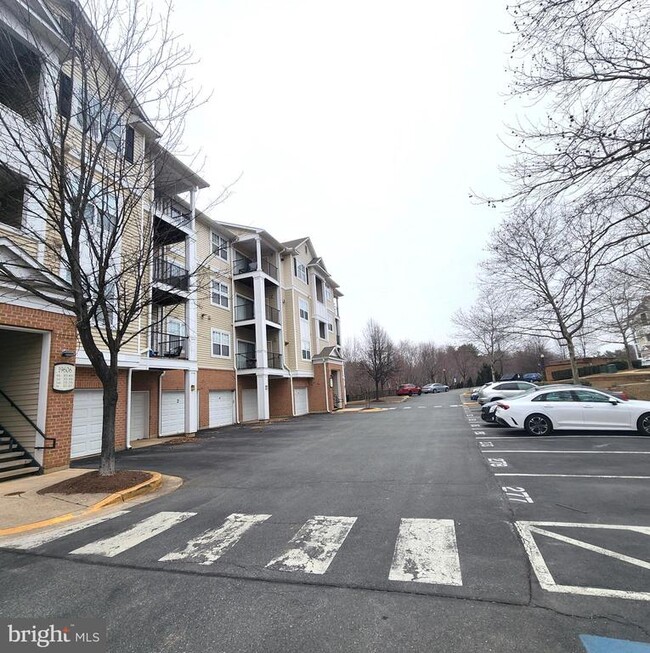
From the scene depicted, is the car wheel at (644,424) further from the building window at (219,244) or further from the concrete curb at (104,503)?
the building window at (219,244)

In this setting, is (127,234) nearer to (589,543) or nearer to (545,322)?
(589,543)

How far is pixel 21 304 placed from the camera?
9.09 metres

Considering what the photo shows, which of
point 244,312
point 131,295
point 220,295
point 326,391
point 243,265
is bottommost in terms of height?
point 326,391

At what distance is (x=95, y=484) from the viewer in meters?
7.39

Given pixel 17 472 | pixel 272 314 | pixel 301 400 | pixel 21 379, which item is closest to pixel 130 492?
pixel 17 472

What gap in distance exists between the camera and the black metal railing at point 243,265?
84.1 feet

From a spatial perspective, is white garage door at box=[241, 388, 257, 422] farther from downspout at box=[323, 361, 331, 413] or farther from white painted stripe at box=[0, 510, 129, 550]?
white painted stripe at box=[0, 510, 129, 550]

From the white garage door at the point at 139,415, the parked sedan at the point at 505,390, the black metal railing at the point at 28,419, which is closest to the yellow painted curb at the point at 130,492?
the black metal railing at the point at 28,419

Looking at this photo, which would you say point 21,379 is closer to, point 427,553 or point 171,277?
point 171,277

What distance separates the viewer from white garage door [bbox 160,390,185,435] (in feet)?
58.0

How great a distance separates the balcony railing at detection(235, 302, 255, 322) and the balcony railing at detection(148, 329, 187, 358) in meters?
6.57

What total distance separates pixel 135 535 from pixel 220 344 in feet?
60.5

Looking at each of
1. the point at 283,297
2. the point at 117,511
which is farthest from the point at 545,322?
the point at 117,511

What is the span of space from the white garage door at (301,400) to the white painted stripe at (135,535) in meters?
22.4
